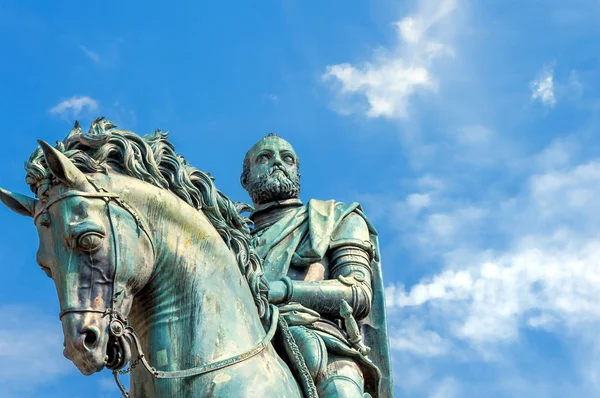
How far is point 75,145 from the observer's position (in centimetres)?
719

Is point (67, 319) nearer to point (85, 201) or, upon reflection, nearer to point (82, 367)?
point (82, 367)

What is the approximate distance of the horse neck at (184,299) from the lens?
6797mm

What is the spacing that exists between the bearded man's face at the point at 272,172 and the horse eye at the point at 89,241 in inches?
176

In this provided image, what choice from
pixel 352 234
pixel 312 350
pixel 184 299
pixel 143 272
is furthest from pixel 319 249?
pixel 143 272

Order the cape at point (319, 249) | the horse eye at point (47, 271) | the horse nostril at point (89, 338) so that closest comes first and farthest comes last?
the horse nostril at point (89, 338), the horse eye at point (47, 271), the cape at point (319, 249)

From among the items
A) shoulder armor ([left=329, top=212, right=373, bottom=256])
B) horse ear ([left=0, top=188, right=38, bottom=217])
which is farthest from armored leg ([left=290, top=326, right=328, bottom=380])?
horse ear ([left=0, top=188, right=38, bottom=217])

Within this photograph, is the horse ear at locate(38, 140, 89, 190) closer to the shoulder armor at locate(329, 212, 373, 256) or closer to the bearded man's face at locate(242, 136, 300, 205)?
the shoulder armor at locate(329, 212, 373, 256)

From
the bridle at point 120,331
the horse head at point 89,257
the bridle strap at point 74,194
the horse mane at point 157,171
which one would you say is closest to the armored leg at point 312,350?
the horse mane at point 157,171

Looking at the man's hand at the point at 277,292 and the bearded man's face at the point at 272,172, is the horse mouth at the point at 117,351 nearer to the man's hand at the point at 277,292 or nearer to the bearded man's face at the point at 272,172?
the man's hand at the point at 277,292

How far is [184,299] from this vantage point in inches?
272

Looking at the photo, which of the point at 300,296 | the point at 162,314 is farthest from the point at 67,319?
the point at 300,296

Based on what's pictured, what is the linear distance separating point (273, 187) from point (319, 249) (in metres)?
1.14

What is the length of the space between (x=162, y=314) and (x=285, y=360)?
1.33m

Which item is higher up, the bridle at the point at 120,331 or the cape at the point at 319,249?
the cape at the point at 319,249
